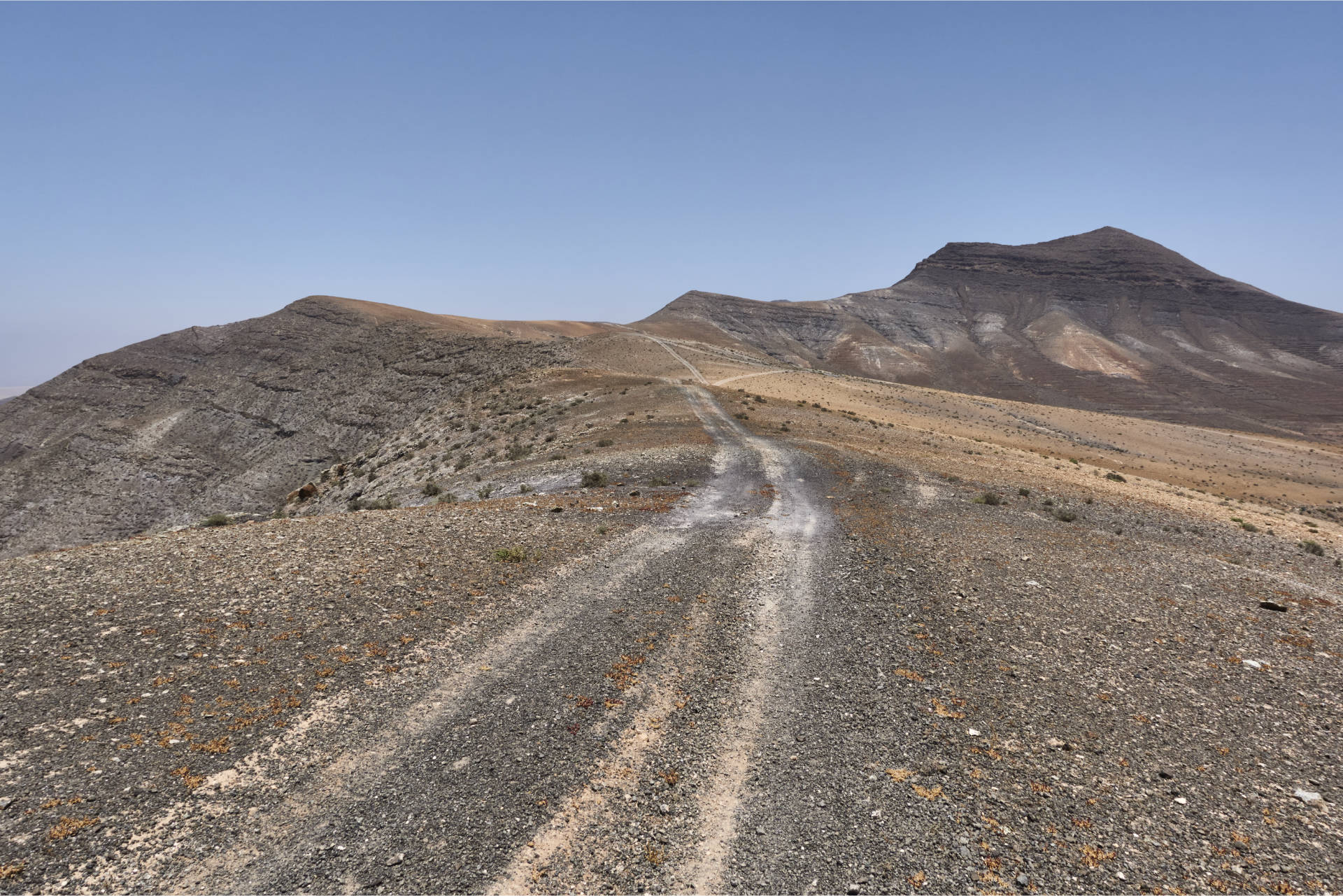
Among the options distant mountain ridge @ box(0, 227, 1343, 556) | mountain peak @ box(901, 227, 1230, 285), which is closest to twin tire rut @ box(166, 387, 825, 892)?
distant mountain ridge @ box(0, 227, 1343, 556)

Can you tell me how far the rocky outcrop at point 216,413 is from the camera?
50.3 m

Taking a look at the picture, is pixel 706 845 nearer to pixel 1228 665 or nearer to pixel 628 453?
pixel 1228 665

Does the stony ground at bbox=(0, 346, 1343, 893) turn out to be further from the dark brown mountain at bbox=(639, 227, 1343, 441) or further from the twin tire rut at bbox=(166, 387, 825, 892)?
the dark brown mountain at bbox=(639, 227, 1343, 441)

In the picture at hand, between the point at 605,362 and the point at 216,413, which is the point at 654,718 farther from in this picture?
the point at 216,413

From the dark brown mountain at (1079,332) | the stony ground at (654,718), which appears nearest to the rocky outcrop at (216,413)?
the stony ground at (654,718)

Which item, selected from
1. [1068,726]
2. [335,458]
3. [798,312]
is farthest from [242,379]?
[798,312]

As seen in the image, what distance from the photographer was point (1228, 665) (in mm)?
9719

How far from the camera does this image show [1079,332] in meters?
140

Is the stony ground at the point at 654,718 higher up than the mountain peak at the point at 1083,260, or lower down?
lower down

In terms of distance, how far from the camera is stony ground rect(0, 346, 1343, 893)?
5.72 metres

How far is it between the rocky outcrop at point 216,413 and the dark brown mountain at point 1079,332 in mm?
62996

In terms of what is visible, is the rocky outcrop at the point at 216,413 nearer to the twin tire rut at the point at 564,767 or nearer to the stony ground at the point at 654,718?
the stony ground at the point at 654,718

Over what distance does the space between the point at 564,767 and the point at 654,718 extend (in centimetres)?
148

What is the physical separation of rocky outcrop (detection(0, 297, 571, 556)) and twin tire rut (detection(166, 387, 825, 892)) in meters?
49.0
